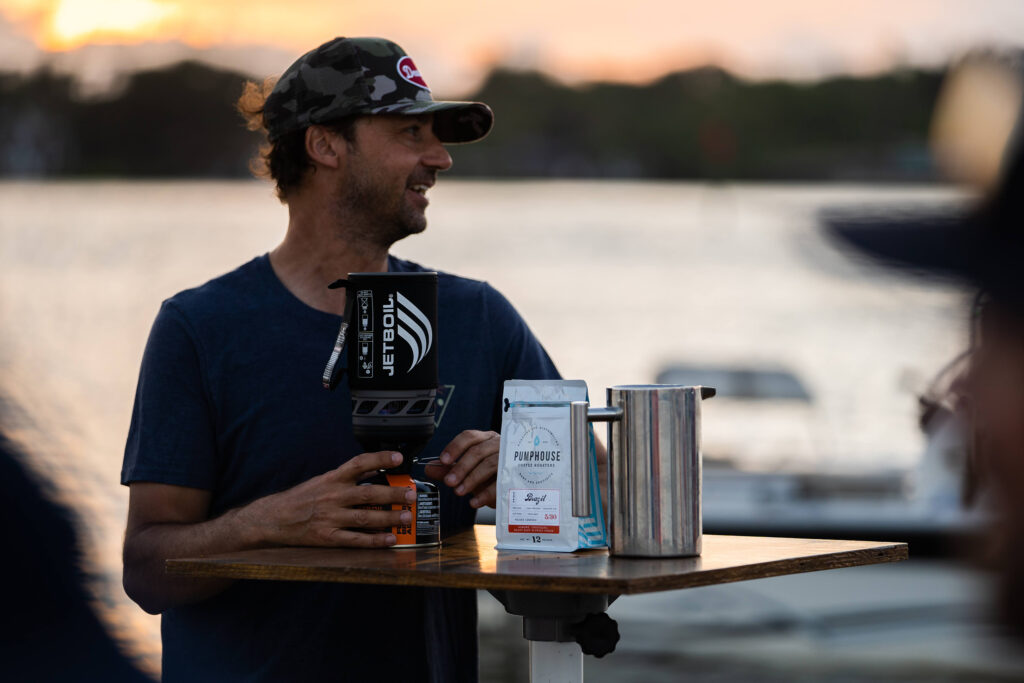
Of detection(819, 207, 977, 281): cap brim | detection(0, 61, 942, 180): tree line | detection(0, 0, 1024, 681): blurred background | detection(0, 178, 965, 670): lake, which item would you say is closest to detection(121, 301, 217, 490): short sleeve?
detection(819, 207, 977, 281): cap brim

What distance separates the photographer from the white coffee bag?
192 centimetres

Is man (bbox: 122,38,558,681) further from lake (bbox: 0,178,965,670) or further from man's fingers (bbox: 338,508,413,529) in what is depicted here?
lake (bbox: 0,178,965,670)

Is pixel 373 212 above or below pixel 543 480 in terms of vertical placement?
above

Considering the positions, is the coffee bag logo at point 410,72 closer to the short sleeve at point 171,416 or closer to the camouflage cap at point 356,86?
the camouflage cap at point 356,86

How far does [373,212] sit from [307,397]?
1.15 ft

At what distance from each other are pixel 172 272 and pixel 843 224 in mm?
26659

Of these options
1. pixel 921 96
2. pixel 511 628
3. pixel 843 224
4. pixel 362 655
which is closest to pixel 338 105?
pixel 362 655

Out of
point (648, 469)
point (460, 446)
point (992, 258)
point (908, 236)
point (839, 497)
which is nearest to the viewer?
point (648, 469)

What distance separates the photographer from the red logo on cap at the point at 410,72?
252 centimetres

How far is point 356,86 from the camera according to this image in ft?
8.18

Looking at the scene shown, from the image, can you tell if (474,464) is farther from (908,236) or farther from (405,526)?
(908,236)

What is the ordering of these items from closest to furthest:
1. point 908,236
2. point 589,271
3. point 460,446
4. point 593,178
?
point 460,446
point 908,236
point 589,271
point 593,178

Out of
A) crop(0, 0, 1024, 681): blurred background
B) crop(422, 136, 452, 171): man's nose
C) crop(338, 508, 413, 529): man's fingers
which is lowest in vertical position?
crop(338, 508, 413, 529): man's fingers

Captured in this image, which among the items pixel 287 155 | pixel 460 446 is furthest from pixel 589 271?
pixel 460 446
